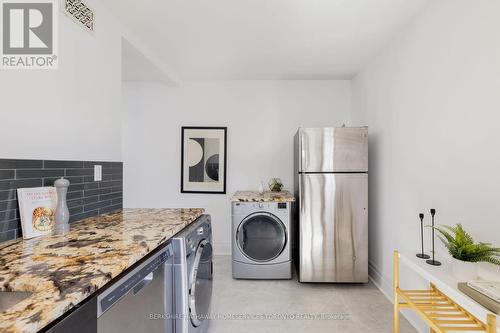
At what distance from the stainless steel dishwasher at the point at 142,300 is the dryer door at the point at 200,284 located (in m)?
0.15

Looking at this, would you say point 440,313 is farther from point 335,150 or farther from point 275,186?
point 275,186

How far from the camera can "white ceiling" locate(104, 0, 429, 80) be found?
1912 mm

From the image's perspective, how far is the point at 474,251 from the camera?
1181 millimetres

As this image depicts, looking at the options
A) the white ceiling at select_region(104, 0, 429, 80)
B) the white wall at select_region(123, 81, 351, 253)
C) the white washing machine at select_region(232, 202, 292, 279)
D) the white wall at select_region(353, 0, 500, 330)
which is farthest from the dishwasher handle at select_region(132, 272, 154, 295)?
the white wall at select_region(123, 81, 351, 253)

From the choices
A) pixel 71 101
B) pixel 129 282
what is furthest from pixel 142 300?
pixel 71 101

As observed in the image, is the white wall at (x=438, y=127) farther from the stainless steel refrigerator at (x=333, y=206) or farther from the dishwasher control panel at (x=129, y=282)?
the dishwasher control panel at (x=129, y=282)

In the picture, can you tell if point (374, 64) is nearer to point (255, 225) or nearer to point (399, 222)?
point (399, 222)

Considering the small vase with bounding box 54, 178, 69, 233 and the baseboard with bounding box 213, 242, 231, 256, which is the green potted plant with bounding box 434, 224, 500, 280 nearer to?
the small vase with bounding box 54, 178, 69, 233

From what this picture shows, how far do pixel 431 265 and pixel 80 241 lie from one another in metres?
1.87

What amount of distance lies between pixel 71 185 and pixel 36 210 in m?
0.31

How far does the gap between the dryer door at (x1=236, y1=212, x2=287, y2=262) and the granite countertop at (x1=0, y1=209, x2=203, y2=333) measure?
1301 millimetres

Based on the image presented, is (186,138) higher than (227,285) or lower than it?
higher

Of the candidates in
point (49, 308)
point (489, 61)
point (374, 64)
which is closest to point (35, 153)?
point (49, 308)

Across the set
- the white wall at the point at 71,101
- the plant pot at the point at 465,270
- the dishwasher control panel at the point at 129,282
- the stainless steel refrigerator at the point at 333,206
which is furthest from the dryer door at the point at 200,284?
the plant pot at the point at 465,270
